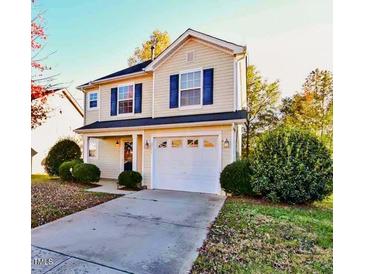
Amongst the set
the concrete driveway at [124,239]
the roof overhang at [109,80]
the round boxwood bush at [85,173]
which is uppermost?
the roof overhang at [109,80]

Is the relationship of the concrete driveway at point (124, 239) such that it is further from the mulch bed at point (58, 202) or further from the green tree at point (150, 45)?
the green tree at point (150, 45)

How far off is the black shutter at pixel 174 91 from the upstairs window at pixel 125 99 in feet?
7.95

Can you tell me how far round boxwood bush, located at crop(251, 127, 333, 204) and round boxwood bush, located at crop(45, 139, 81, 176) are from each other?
34.0 ft

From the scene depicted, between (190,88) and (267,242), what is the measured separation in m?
6.84

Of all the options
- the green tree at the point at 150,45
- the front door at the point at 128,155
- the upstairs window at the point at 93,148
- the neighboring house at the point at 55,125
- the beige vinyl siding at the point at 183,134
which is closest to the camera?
the beige vinyl siding at the point at 183,134

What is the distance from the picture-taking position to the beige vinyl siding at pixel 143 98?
→ 10758 mm

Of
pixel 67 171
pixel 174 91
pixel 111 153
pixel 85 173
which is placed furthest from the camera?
pixel 111 153

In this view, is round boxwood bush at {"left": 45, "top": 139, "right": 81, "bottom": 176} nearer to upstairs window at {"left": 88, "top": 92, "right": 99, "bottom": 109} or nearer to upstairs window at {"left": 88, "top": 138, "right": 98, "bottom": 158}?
upstairs window at {"left": 88, "top": 138, "right": 98, "bottom": 158}

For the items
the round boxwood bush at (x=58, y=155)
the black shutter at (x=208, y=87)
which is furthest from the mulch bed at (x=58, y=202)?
the black shutter at (x=208, y=87)

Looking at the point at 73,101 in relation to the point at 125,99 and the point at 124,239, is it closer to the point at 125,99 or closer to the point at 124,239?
the point at 125,99

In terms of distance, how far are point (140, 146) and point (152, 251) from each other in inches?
300

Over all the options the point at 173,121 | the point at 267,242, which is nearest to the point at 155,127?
the point at 173,121

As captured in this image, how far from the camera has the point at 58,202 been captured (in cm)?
678

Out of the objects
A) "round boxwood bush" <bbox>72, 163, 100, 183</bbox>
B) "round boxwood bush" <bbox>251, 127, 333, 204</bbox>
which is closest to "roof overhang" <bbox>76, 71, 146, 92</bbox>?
"round boxwood bush" <bbox>72, 163, 100, 183</bbox>
